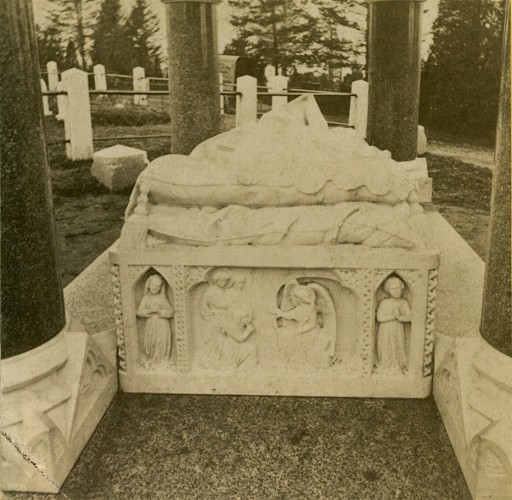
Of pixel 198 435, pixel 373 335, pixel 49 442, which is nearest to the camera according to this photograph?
pixel 49 442

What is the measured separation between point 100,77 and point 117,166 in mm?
1499

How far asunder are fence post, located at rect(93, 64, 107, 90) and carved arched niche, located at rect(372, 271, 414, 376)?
5.71 metres

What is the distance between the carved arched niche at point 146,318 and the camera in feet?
9.39

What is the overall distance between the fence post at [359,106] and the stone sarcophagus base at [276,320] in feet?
16.6

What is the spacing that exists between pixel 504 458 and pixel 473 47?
10.5 ft

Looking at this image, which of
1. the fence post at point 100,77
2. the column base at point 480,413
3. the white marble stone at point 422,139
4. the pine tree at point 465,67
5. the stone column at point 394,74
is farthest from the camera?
the fence post at point 100,77

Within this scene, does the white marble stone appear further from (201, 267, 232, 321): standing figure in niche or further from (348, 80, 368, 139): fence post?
(201, 267, 232, 321): standing figure in niche

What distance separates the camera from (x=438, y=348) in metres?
2.86

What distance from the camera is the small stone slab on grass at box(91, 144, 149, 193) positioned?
22.2ft

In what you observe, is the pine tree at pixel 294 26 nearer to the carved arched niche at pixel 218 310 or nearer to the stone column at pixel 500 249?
the carved arched niche at pixel 218 310

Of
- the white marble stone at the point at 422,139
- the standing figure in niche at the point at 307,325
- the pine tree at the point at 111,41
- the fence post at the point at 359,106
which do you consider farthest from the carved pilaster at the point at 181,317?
the fence post at the point at 359,106

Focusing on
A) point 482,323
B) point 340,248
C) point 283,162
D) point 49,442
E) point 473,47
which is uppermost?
point 473,47

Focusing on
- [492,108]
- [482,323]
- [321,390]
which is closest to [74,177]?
[492,108]

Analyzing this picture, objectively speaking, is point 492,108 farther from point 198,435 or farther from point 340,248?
point 198,435
